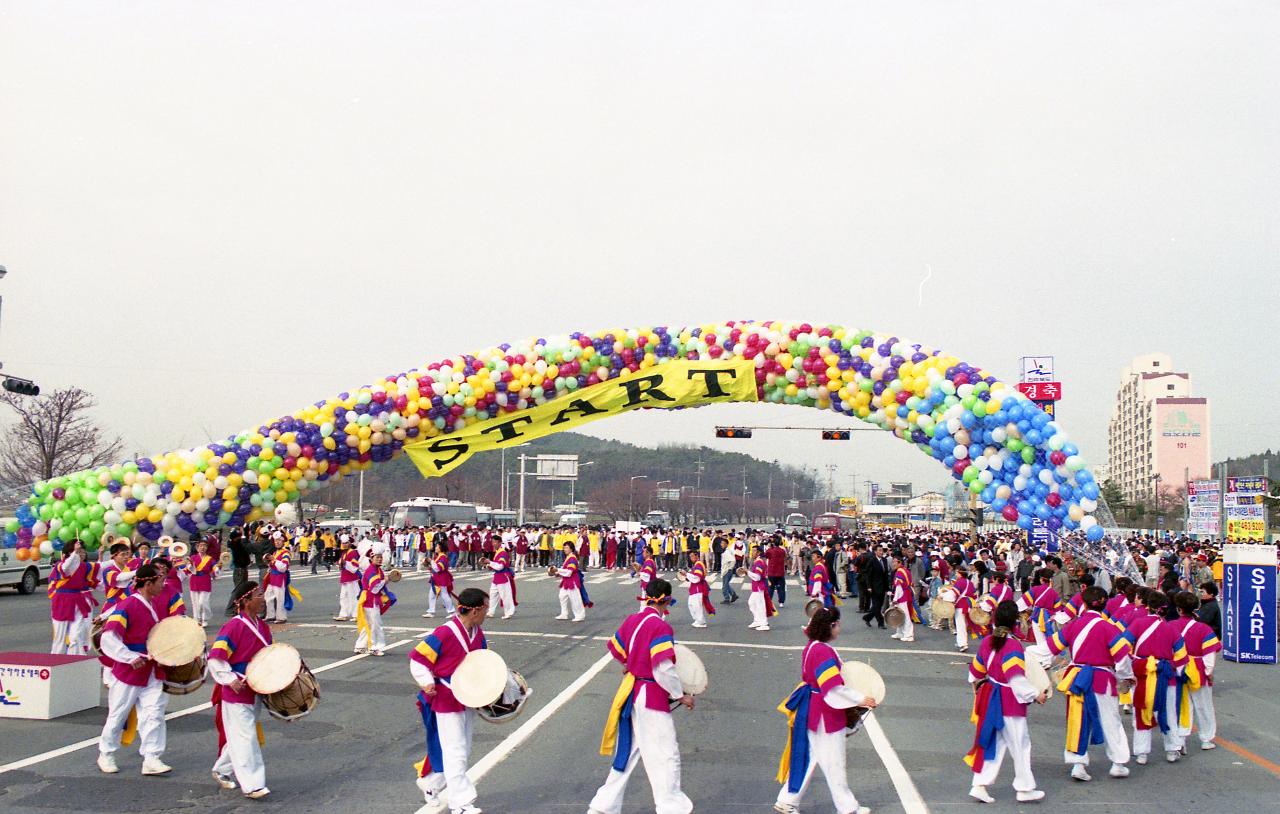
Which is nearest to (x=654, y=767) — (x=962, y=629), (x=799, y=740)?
(x=799, y=740)

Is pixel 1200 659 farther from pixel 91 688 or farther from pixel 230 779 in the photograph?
pixel 91 688

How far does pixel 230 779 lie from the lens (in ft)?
23.5

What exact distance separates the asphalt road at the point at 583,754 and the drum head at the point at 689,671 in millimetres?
769

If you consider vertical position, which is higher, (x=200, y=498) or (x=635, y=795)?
(x=200, y=498)

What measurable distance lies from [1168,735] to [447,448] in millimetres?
9188

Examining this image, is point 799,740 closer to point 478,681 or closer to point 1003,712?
point 1003,712

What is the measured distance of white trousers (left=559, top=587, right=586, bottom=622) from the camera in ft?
60.3

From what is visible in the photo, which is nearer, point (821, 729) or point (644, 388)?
point (821, 729)

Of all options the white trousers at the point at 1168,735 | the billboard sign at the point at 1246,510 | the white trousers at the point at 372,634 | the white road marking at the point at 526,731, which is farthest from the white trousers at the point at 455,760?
the billboard sign at the point at 1246,510

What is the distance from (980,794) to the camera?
6.99m

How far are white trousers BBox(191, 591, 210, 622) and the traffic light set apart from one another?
4086 millimetres

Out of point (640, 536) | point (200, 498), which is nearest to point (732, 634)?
point (200, 498)

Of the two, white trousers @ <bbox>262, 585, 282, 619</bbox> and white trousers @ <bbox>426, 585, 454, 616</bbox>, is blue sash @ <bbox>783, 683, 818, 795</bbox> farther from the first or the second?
white trousers @ <bbox>426, 585, 454, 616</bbox>

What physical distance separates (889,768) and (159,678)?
18.2 ft
